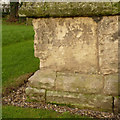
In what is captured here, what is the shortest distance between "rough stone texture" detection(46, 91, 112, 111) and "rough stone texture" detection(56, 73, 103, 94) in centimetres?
9

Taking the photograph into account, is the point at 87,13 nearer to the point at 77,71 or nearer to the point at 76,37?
the point at 76,37

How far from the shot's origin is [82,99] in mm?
3453

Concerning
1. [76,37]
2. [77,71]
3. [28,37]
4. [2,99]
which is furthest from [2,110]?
[28,37]

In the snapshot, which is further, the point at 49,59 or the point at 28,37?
the point at 28,37

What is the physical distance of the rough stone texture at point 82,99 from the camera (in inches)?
132

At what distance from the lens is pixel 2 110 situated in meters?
3.44

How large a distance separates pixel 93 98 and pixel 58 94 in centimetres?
66

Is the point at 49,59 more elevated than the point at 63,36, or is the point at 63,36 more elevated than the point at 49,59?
the point at 63,36

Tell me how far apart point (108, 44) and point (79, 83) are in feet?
2.89

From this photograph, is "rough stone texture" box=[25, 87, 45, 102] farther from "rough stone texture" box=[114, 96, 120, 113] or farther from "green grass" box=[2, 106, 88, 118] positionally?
"rough stone texture" box=[114, 96, 120, 113]

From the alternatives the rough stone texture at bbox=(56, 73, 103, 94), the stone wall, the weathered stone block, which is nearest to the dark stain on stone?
the stone wall

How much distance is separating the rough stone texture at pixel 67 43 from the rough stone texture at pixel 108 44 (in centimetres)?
11

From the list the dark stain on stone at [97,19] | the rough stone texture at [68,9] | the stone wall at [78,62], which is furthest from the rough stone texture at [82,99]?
the rough stone texture at [68,9]

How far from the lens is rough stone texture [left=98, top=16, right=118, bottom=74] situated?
3.30 meters
